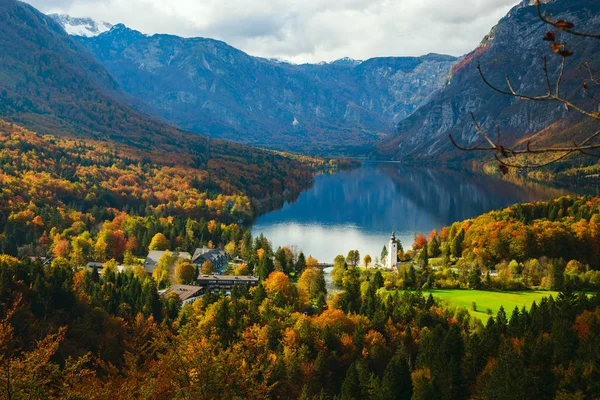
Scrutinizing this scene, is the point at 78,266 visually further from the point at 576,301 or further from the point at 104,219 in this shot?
the point at 576,301

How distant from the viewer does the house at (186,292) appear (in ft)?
135

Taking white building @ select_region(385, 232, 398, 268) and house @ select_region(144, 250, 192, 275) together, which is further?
white building @ select_region(385, 232, 398, 268)

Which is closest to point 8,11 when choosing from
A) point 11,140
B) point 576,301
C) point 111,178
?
point 11,140

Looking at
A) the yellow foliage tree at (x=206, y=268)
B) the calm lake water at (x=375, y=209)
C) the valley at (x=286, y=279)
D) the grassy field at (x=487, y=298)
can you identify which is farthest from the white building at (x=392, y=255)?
the yellow foliage tree at (x=206, y=268)

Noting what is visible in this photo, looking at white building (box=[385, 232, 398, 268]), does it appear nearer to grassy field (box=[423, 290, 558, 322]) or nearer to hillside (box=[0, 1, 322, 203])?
grassy field (box=[423, 290, 558, 322])

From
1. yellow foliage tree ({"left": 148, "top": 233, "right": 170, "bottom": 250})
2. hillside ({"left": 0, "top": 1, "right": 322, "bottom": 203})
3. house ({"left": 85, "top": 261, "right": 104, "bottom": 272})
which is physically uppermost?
hillside ({"left": 0, "top": 1, "right": 322, "bottom": 203})

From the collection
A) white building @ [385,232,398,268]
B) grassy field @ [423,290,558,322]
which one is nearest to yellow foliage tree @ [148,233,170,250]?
white building @ [385,232,398,268]

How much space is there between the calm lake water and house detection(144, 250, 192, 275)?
17281mm

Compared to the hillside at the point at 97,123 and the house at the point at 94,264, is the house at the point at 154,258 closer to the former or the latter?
the house at the point at 94,264

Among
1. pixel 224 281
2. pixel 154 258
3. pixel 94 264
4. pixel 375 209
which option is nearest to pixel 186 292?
pixel 224 281

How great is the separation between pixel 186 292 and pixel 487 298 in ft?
81.3

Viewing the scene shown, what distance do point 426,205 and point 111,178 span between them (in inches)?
2432

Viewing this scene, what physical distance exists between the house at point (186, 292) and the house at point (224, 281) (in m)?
2.16

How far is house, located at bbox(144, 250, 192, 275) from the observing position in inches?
2068
